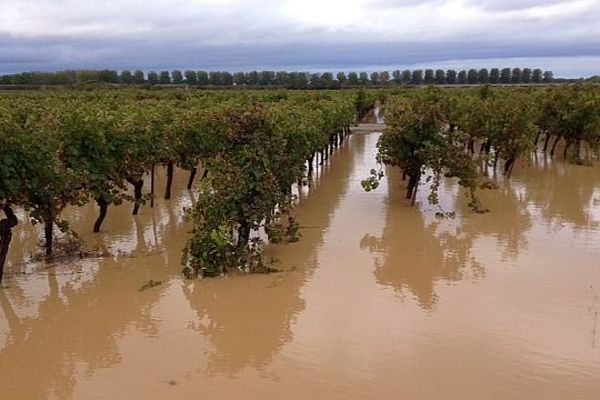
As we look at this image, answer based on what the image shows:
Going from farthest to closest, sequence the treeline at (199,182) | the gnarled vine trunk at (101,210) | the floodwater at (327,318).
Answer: the gnarled vine trunk at (101,210), the treeline at (199,182), the floodwater at (327,318)

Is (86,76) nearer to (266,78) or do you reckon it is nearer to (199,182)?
(266,78)

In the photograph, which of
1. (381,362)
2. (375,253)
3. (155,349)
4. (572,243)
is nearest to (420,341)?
(381,362)

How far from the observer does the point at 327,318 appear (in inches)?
399

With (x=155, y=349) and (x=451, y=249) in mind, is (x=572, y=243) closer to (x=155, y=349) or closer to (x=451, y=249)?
(x=451, y=249)

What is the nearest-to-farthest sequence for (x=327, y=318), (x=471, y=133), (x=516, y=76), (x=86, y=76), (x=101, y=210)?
1. (x=327, y=318)
2. (x=101, y=210)
3. (x=471, y=133)
4. (x=86, y=76)
5. (x=516, y=76)

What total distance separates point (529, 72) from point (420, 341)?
137079 mm

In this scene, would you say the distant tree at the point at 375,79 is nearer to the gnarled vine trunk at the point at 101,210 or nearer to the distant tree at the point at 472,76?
the distant tree at the point at 472,76

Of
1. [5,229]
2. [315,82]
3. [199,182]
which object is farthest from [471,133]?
[315,82]

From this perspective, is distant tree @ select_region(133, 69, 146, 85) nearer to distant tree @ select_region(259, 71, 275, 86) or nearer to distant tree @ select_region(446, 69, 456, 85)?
distant tree @ select_region(259, 71, 275, 86)

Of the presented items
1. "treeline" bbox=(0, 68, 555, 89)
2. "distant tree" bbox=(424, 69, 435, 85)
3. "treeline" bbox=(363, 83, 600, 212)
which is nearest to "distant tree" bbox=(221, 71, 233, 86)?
"treeline" bbox=(0, 68, 555, 89)

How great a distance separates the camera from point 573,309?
34.1 feet

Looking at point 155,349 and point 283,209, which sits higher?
point 283,209

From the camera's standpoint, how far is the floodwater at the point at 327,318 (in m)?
8.05

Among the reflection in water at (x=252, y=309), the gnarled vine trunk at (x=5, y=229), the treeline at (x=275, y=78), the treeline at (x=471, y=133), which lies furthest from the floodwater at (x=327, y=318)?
the treeline at (x=275, y=78)
